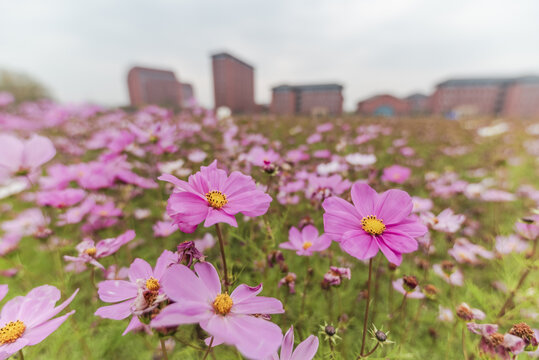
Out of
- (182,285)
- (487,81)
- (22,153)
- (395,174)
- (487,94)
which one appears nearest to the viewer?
(182,285)

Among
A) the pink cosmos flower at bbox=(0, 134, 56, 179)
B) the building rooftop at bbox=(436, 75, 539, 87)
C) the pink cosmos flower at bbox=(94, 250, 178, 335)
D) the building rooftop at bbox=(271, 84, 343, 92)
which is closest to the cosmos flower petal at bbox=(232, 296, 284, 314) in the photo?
the pink cosmos flower at bbox=(94, 250, 178, 335)

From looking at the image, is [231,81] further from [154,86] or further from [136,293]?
[136,293]

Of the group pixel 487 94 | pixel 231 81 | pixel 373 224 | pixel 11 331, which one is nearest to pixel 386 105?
pixel 487 94

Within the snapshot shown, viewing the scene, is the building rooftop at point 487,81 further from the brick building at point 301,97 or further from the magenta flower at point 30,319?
the magenta flower at point 30,319

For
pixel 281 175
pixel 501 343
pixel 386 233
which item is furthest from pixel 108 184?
pixel 501 343

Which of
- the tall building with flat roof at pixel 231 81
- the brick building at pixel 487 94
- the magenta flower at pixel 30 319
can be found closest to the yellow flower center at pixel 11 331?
the magenta flower at pixel 30 319
